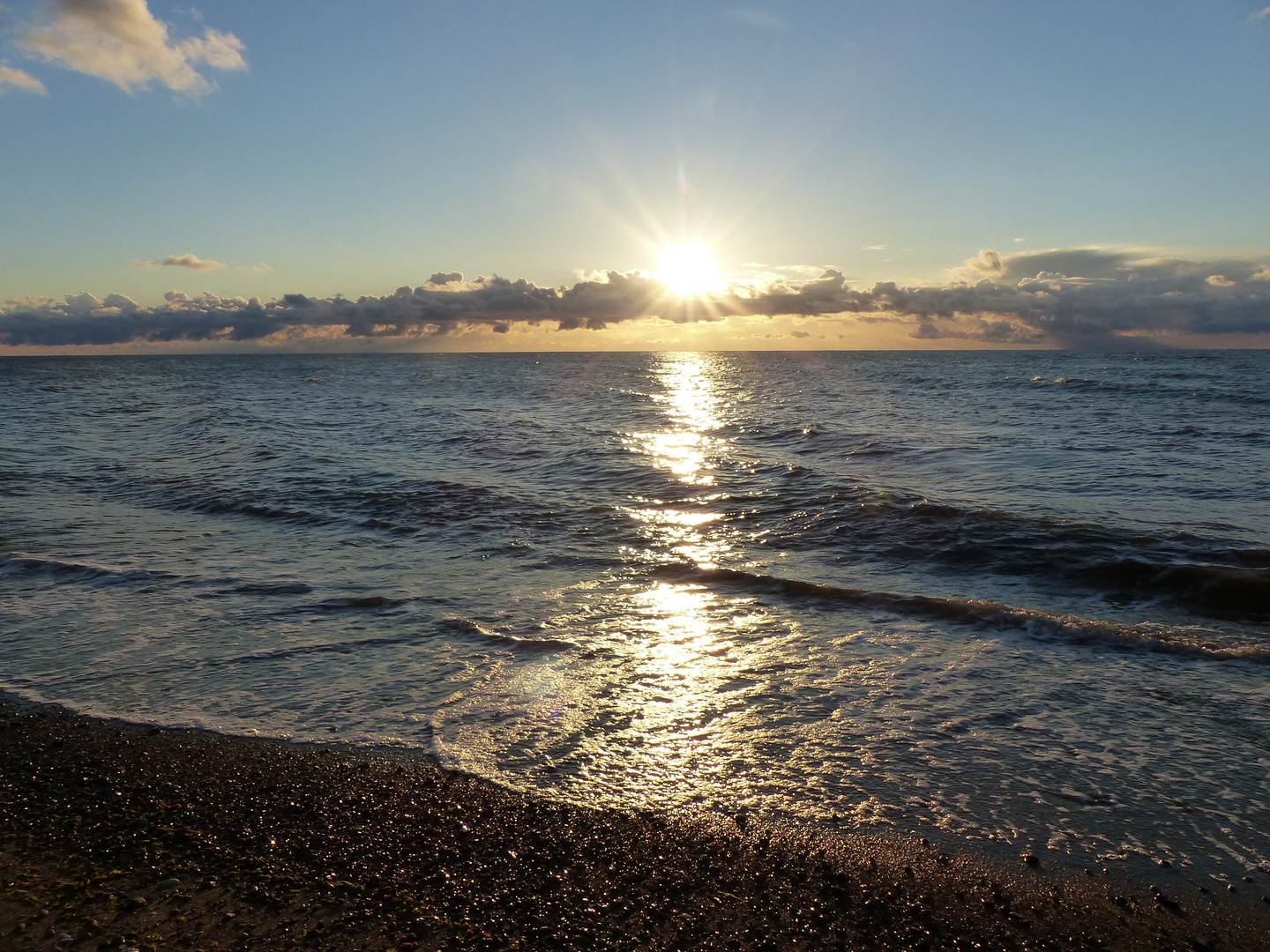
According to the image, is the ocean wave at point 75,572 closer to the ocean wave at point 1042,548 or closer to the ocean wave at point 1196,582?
the ocean wave at point 1042,548

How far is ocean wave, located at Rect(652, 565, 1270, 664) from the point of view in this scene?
6.96m

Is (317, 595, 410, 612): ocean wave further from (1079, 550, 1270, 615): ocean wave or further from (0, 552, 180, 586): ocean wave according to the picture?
(1079, 550, 1270, 615): ocean wave

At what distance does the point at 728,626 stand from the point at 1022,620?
3.09 meters

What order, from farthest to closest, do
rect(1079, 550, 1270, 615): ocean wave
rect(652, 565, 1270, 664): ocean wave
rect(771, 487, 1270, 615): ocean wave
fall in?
1. rect(771, 487, 1270, 615): ocean wave
2. rect(1079, 550, 1270, 615): ocean wave
3. rect(652, 565, 1270, 664): ocean wave

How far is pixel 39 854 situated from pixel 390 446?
18.9 m

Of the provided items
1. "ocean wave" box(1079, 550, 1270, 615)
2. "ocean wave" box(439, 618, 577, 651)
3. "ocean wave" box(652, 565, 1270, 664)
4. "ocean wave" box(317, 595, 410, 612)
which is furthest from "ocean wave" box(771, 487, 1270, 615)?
"ocean wave" box(317, 595, 410, 612)

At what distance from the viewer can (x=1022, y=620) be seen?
7680mm

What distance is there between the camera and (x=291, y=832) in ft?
13.0

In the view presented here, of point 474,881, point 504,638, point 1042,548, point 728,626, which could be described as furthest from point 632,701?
point 1042,548

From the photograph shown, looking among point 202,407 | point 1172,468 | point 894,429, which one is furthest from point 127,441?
point 1172,468

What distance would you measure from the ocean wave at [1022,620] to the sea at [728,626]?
4 cm

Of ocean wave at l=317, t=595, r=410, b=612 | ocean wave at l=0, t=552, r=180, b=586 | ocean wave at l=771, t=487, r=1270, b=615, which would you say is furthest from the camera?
ocean wave at l=0, t=552, r=180, b=586

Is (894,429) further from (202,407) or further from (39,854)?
(202,407)

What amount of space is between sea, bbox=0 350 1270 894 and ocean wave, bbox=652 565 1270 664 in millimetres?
41
